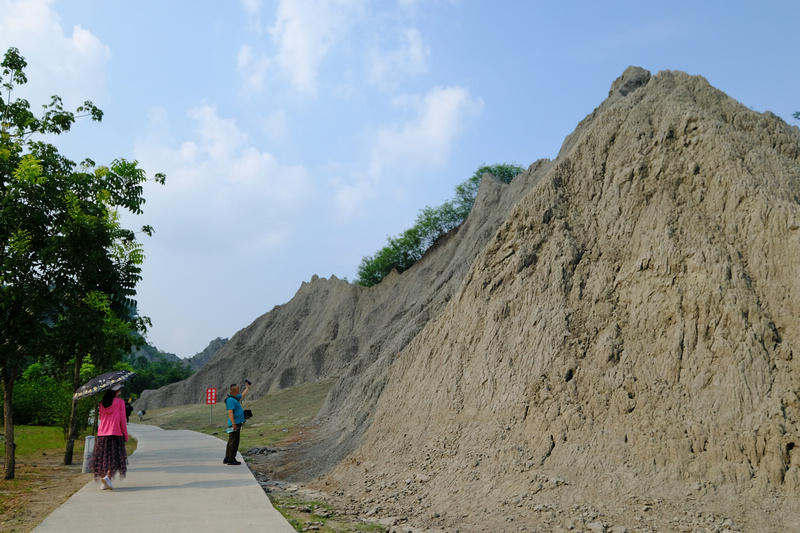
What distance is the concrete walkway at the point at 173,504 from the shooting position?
703cm

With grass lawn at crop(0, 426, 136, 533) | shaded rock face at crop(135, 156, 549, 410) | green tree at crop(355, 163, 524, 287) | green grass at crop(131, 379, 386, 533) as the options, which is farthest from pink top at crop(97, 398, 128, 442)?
green tree at crop(355, 163, 524, 287)

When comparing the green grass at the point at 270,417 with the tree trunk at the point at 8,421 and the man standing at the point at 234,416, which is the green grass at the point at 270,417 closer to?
the man standing at the point at 234,416

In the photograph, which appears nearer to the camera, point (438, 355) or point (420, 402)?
point (420, 402)

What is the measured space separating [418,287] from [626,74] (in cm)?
1751

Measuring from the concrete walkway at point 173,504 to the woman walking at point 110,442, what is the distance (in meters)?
0.28

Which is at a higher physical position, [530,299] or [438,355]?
[530,299]

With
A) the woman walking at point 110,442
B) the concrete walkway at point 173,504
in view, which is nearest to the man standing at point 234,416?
the concrete walkway at point 173,504

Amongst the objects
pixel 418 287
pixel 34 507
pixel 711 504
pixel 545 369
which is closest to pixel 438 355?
pixel 545 369

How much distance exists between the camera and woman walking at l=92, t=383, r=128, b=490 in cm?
931

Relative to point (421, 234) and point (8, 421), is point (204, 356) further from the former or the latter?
point (8, 421)

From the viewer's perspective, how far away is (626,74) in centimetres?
2408

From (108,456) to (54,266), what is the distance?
4.63 meters

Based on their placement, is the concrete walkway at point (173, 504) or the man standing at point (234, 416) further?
the man standing at point (234, 416)

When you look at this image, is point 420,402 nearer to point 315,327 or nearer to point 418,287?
point 418,287
